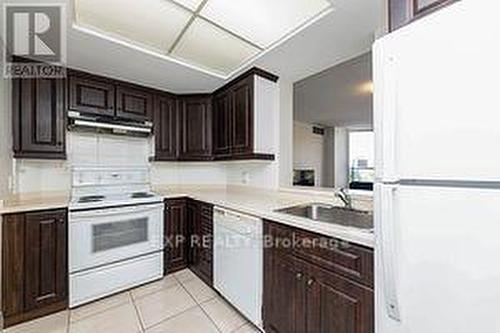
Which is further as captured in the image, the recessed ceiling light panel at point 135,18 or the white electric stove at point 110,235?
the white electric stove at point 110,235

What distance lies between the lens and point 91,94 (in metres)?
2.63

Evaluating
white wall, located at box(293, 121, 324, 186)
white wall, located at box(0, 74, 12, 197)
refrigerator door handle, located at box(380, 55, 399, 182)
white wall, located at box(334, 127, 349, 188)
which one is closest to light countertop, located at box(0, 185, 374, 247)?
white wall, located at box(0, 74, 12, 197)

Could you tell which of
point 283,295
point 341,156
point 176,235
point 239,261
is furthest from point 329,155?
point 283,295

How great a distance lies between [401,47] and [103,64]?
8.09 feet

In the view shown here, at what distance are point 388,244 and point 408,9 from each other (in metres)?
0.92

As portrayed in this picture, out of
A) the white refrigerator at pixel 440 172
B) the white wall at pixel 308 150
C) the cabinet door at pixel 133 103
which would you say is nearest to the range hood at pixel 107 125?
the cabinet door at pixel 133 103

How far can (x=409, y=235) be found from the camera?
0.89 m

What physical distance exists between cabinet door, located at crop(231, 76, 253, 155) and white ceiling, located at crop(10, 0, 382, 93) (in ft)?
0.55

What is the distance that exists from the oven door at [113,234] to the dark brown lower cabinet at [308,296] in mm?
1401

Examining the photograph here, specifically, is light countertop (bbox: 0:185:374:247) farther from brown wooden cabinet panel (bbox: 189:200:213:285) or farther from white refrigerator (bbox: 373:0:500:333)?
white refrigerator (bbox: 373:0:500:333)

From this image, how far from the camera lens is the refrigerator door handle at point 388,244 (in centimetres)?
93

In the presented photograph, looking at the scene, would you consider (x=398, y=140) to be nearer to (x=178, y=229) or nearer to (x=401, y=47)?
(x=401, y=47)

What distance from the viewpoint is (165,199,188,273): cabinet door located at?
9.32ft

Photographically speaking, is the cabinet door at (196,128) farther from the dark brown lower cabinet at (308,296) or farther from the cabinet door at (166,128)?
the dark brown lower cabinet at (308,296)
